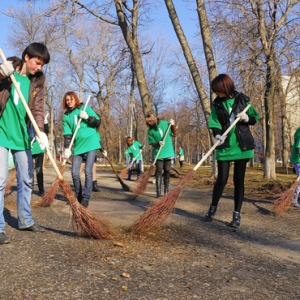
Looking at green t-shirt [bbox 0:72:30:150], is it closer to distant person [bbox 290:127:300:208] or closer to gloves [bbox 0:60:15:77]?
gloves [bbox 0:60:15:77]

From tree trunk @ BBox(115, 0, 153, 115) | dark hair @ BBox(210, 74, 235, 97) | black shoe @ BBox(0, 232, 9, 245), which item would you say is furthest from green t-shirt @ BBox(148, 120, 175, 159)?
tree trunk @ BBox(115, 0, 153, 115)

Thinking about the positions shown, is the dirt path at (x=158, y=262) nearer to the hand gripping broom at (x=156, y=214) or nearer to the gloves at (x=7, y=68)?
the hand gripping broom at (x=156, y=214)

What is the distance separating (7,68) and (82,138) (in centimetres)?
240

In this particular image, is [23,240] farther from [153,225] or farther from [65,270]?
[153,225]

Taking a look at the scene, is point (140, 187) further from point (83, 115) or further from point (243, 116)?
point (243, 116)

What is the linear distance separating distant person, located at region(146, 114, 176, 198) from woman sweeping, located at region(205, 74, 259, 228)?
2.60m

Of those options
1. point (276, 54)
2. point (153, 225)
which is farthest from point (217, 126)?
point (276, 54)

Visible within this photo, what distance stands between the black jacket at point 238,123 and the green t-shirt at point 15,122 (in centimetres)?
234

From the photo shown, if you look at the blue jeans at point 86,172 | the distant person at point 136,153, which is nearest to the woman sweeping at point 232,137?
the blue jeans at point 86,172

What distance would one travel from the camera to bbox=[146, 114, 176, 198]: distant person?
7398 mm

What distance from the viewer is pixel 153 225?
402 centimetres

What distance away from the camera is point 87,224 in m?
3.67

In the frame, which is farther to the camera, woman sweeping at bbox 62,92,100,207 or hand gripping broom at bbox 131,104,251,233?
woman sweeping at bbox 62,92,100,207

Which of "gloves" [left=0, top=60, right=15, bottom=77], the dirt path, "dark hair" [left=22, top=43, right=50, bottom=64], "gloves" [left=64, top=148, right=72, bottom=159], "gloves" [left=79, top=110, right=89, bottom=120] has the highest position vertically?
"dark hair" [left=22, top=43, right=50, bottom=64]
